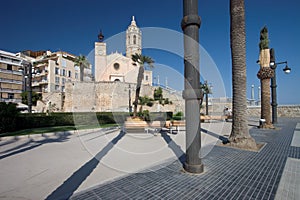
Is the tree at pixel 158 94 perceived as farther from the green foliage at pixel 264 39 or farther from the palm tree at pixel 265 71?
the green foliage at pixel 264 39

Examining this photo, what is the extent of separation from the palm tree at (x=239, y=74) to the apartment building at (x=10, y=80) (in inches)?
1763

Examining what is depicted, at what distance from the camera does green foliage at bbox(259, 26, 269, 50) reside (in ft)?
30.5

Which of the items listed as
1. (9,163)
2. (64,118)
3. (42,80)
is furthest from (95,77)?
(9,163)

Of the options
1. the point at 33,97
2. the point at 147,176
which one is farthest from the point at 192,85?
the point at 33,97

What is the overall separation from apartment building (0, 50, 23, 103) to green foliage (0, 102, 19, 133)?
34063 mm

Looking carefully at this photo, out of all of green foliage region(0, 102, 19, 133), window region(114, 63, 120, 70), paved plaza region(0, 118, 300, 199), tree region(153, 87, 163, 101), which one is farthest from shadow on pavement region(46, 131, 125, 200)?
window region(114, 63, 120, 70)

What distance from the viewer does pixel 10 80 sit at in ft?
120

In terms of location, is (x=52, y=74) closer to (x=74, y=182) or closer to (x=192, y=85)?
(x=74, y=182)

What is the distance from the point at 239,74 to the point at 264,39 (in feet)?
19.0

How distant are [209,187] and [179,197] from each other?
633 mm

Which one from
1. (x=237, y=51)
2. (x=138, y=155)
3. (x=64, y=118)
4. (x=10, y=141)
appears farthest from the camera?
(x=64, y=118)

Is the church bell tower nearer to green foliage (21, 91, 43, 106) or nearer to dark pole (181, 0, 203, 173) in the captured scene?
green foliage (21, 91, 43, 106)

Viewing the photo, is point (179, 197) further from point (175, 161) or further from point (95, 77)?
point (95, 77)

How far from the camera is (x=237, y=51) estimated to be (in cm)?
563
